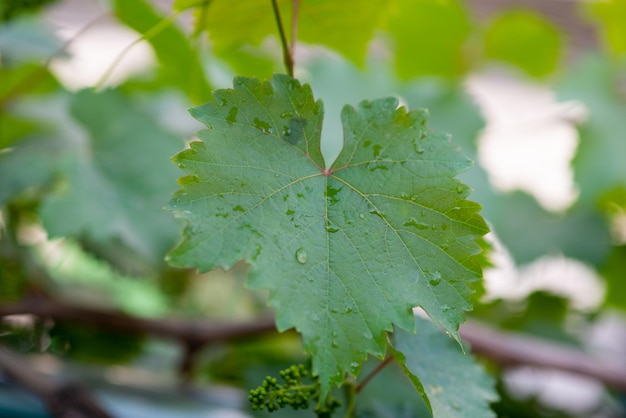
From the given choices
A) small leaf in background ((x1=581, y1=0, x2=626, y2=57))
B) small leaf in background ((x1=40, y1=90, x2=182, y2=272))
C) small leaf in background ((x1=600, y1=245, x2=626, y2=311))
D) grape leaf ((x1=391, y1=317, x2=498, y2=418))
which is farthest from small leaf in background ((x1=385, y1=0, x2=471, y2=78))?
grape leaf ((x1=391, y1=317, x2=498, y2=418))

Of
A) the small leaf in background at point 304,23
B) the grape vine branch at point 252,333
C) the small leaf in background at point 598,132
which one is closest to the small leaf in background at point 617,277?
the small leaf in background at point 598,132

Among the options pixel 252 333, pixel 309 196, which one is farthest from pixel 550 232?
pixel 309 196

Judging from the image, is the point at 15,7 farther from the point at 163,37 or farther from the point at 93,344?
the point at 93,344

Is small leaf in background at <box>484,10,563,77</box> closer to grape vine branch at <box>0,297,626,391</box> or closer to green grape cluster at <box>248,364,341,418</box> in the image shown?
grape vine branch at <box>0,297,626,391</box>

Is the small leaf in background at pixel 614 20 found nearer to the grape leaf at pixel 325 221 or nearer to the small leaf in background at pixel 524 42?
the small leaf in background at pixel 524 42

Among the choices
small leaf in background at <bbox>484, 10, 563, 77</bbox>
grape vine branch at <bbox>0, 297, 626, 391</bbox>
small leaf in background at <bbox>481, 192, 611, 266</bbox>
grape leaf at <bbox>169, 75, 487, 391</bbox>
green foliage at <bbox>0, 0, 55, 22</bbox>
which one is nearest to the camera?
grape leaf at <bbox>169, 75, 487, 391</bbox>

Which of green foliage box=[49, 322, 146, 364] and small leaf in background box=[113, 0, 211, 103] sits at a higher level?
small leaf in background box=[113, 0, 211, 103]
